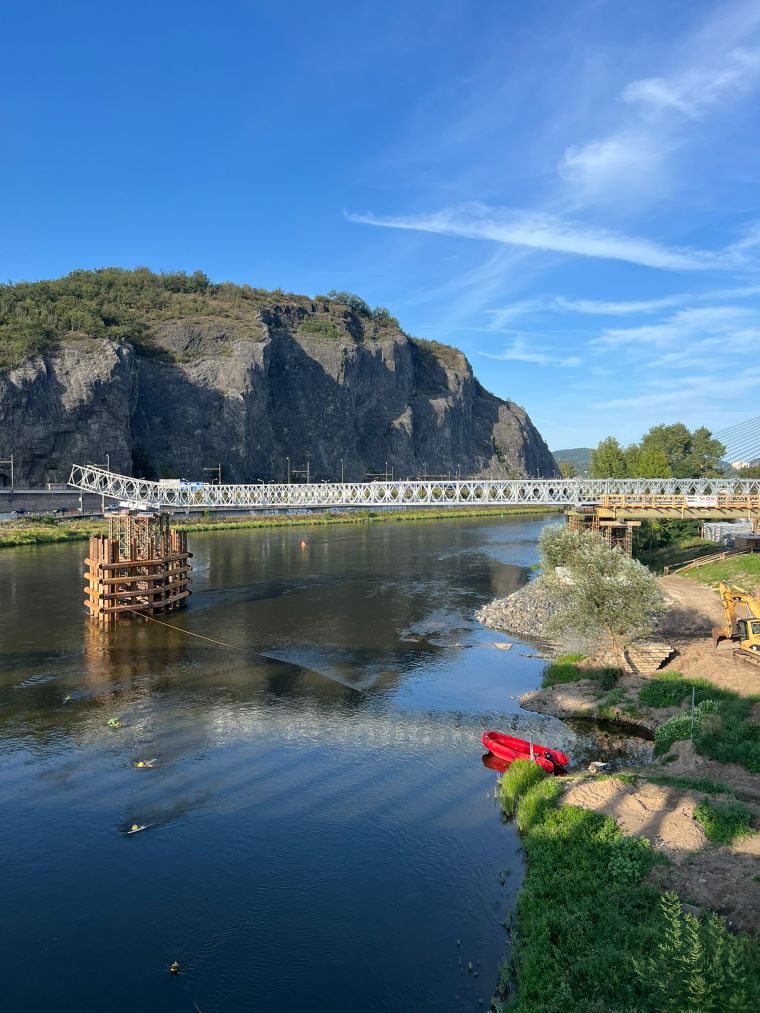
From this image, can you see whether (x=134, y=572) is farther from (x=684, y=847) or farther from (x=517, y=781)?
(x=684, y=847)

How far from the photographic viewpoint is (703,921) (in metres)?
12.5

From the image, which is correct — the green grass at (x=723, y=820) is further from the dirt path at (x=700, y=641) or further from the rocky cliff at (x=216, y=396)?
the rocky cliff at (x=216, y=396)

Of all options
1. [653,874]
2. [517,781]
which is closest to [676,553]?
[517,781]

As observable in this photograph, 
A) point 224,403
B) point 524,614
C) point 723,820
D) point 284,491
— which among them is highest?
point 224,403

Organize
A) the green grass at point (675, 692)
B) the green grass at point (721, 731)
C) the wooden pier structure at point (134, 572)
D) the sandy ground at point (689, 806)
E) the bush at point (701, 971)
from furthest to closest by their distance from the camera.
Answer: the wooden pier structure at point (134, 572) → the green grass at point (675, 692) → the green grass at point (721, 731) → the sandy ground at point (689, 806) → the bush at point (701, 971)

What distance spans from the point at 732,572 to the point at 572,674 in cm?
2292

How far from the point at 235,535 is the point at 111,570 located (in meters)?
56.7

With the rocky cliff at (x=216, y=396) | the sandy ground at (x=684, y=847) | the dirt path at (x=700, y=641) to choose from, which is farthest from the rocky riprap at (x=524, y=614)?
the rocky cliff at (x=216, y=396)

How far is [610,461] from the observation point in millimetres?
120312

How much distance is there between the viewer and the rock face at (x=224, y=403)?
11181 centimetres

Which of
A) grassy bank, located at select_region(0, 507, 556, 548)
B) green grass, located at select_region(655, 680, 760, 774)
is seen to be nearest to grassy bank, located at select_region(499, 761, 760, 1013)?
green grass, located at select_region(655, 680, 760, 774)

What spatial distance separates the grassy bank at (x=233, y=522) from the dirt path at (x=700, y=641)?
37263mm

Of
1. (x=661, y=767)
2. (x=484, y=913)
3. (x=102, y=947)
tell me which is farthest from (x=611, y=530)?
(x=102, y=947)

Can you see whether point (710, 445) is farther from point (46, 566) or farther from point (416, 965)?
point (416, 965)
